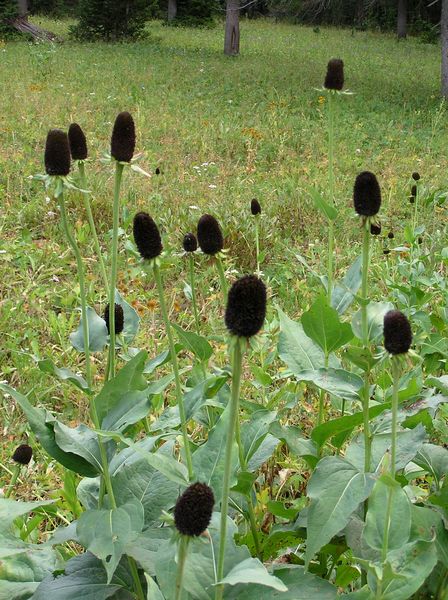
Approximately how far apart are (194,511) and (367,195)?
807mm

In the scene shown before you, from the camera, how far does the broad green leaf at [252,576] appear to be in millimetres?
1021

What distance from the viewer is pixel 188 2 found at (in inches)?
1073

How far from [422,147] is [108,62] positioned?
8426mm

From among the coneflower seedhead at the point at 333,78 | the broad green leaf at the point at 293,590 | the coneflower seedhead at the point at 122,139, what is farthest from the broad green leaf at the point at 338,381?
the coneflower seedhead at the point at 333,78

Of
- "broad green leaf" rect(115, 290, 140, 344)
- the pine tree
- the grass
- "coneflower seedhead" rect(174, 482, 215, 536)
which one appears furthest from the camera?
the pine tree

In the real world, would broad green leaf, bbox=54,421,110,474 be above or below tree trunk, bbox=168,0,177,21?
below

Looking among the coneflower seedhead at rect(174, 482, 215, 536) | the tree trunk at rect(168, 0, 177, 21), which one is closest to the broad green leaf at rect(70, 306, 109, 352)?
the coneflower seedhead at rect(174, 482, 215, 536)

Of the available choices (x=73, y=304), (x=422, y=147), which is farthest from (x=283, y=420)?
(x=422, y=147)

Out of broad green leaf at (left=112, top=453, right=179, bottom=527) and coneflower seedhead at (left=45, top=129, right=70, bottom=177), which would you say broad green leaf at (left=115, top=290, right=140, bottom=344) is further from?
coneflower seedhead at (left=45, top=129, right=70, bottom=177)

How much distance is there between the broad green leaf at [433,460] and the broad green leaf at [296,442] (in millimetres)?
241

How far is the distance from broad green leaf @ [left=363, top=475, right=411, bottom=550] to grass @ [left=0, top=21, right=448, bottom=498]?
4.32 feet

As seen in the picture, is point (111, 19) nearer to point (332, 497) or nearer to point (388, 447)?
point (388, 447)

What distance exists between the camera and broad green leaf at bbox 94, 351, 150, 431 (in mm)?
1478

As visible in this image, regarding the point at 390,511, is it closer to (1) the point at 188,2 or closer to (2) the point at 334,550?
(2) the point at 334,550
